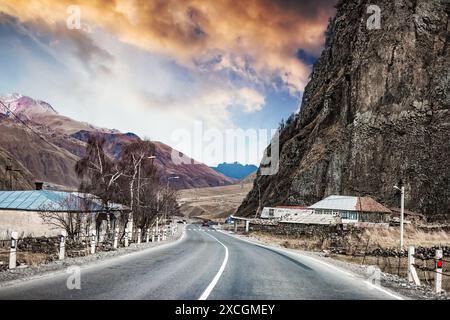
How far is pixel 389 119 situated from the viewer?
84.2m

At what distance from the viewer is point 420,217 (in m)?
71.6

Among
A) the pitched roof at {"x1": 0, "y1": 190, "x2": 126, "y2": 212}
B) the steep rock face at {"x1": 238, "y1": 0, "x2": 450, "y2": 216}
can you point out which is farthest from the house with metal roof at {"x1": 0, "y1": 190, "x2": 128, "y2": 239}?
the steep rock face at {"x1": 238, "y1": 0, "x2": 450, "y2": 216}

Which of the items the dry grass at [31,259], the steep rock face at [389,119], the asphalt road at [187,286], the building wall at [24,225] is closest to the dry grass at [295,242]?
the building wall at [24,225]

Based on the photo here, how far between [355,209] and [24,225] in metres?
53.0

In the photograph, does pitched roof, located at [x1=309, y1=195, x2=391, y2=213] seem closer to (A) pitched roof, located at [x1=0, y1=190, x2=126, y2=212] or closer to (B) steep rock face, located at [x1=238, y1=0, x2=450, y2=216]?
(B) steep rock face, located at [x1=238, y1=0, x2=450, y2=216]

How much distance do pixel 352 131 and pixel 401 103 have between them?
1030cm

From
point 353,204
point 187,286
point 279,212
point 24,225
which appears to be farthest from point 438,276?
point 279,212

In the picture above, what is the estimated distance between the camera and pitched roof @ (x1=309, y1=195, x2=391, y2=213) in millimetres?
73812

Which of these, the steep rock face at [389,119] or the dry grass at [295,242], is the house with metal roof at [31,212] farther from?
the steep rock face at [389,119]

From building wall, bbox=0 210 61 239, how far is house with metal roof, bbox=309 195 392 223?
4763 cm

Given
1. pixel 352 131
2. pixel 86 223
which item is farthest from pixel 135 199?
pixel 352 131

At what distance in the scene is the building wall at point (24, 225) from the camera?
121ft

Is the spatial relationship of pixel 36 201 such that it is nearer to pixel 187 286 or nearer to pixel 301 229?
pixel 187 286
